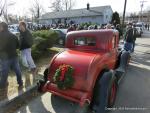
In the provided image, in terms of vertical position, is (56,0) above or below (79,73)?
above

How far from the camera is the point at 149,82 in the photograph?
728 cm

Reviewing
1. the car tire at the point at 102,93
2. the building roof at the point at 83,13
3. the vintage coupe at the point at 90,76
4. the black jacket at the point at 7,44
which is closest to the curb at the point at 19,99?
the vintage coupe at the point at 90,76

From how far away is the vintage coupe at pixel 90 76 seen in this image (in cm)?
464

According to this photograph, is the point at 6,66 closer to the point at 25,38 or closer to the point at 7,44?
the point at 7,44

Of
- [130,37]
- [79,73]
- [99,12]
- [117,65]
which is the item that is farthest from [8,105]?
[99,12]

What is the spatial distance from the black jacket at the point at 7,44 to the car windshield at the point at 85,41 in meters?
1.76

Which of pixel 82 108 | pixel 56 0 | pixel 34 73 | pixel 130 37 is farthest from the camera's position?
pixel 56 0

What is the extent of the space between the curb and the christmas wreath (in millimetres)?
1264

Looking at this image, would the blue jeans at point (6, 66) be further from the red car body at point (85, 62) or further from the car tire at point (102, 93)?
the car tire at point (102, 93)

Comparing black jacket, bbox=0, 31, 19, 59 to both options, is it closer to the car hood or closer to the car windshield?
the car hood

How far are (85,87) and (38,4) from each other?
243 ft

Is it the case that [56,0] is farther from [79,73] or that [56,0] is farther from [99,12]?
[79,73]

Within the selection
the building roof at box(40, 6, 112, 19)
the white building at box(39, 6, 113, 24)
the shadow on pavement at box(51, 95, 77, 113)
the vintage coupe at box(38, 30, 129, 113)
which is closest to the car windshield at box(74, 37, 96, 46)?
the vintage coupe at box(38, 30, 129, 113)

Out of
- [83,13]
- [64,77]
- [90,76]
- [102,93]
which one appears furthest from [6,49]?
[83,13]
